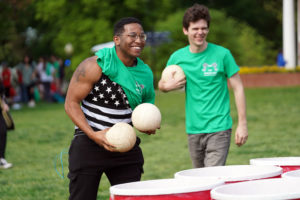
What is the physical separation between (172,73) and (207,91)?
41 centimetres

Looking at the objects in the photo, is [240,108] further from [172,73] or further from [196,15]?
[196,15]

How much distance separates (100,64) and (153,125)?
66cm

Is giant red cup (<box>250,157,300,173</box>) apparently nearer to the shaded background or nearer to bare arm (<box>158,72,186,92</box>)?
bare arm (<box>158,72,186,92</box>)

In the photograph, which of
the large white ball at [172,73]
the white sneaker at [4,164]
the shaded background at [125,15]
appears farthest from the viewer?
the shaded background at [125,15]

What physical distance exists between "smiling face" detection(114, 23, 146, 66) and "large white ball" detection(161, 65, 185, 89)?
1364mm

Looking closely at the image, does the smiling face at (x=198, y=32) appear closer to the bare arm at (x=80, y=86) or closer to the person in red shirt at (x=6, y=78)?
the bare arm at (x=80, y=86)

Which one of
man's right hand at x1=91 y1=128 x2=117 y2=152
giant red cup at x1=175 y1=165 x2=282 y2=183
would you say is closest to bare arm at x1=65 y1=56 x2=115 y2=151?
man's right hand at x1=91 y1=128 x2=117 y2=152

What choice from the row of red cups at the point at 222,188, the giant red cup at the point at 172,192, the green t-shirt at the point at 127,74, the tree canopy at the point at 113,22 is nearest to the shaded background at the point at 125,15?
the tree canopy at the point at 113,22

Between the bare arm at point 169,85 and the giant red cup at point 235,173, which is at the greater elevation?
the bare arm at point 169,85

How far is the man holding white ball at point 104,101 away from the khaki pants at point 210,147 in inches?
59.3

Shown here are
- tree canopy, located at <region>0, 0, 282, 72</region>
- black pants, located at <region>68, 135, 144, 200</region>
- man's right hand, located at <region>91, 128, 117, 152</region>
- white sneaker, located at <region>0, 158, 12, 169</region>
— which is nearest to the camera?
man's right hand, located at <region>91, 128, 117, 152</region>

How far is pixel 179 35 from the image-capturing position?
41750mm

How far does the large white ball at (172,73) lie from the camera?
6.46 metres

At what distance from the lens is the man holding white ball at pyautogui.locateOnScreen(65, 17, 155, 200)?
16.6ft
